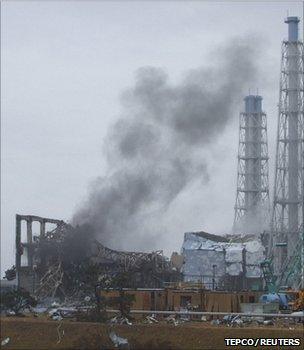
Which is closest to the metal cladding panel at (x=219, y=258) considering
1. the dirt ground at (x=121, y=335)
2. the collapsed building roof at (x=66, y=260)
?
the collapsed building roof at (x=66, y=260)

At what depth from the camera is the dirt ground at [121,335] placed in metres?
37.8

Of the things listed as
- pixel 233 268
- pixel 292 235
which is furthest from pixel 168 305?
pixel 292 235

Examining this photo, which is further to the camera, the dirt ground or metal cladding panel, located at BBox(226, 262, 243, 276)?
metal cladding panel, located at BBox(226, 262, 243, 276)

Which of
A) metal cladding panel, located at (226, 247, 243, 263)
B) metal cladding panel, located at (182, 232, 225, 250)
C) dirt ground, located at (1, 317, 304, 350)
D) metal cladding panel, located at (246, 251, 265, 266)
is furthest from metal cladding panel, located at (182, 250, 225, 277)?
dirt ground, located at (1, 317, 304, 350)

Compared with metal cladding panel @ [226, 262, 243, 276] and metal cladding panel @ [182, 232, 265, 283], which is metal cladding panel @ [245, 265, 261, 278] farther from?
metal cladding panel @ [226, 262, 243, 276]

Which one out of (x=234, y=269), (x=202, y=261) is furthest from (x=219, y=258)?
(x=234, y=269)

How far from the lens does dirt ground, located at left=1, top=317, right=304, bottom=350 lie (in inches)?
1489

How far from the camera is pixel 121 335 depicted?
3891 centimetres

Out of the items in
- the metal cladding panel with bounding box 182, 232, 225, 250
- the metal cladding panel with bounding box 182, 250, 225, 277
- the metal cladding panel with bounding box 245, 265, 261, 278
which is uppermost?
the metal cladding panel with bounding box 182, 232, 225, 250

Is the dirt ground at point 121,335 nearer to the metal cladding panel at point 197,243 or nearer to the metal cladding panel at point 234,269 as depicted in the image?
the metal cladding panel at point 234,269

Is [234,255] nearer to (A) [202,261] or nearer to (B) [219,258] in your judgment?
(B) [219,258]

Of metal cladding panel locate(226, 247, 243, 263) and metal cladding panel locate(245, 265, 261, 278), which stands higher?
metal cladding panel locate(226, 247, 243, 263)

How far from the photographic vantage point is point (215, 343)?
3850 centimetres

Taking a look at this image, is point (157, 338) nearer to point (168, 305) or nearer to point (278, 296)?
point (168, 305)
